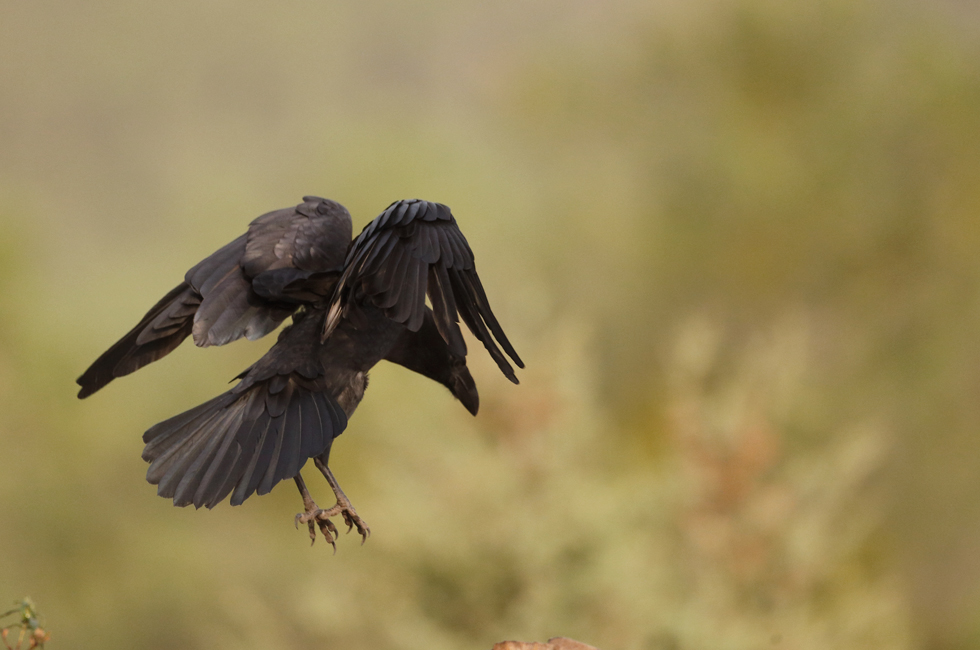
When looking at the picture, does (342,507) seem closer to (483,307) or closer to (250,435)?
(250,435)

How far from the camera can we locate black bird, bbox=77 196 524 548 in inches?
52.2

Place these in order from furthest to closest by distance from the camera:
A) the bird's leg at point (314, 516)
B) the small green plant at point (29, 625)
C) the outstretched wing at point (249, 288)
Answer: the outstretched wing at point (249, 288) < the bird's leg at point (314, 516) < the small green plant at point (29, 625)

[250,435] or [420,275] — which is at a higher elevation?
[420,275]

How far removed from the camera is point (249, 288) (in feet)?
5.16

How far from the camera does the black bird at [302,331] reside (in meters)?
1.33

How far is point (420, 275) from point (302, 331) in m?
0.30

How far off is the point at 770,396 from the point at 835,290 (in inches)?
111

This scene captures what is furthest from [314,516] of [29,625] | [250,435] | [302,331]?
[29,625]

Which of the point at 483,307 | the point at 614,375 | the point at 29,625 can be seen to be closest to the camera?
the point at 29,625

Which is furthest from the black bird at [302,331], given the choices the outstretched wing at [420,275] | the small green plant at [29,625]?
the small green plant at [29,625]

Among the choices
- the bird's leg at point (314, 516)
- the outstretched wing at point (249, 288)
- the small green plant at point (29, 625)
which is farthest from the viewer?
the outstretched wing at point (249, 288)

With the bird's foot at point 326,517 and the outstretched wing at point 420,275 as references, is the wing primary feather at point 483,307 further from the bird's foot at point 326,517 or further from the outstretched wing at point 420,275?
the bird's foot at point 326,517

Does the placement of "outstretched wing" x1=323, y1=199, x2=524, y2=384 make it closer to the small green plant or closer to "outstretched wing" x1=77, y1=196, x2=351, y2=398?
"outstretched wing" x1=77, y1=196, x2=351, y2=398

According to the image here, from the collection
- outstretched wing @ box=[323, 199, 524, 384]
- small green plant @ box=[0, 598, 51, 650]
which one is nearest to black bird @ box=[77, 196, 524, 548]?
outstretched wing @ box=[323, 199, 524, 384]
